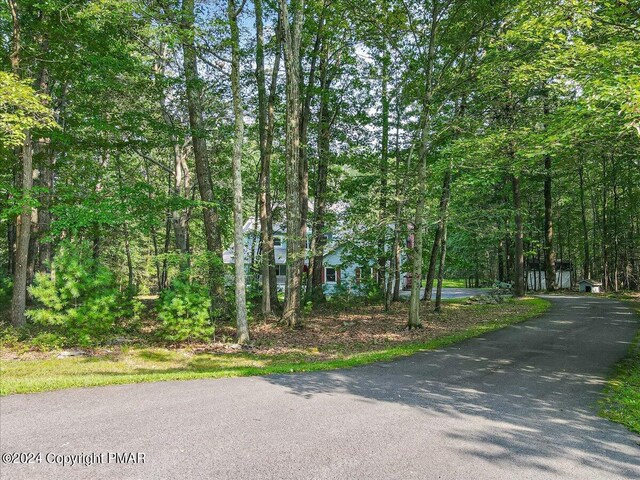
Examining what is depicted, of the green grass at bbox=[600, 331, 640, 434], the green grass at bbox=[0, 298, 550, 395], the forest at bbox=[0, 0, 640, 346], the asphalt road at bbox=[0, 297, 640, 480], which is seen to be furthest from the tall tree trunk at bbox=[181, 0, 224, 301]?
the green grass at bbox=[600, 331, 640, 434]

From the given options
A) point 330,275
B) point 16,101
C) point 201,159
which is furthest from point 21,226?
point 330,275

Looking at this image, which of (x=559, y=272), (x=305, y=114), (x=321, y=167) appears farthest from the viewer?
(x=559, y=272)

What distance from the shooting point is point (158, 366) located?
7.91m

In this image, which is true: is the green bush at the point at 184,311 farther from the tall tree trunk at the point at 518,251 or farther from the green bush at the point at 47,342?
the tall tree trunk at the point at 518,251

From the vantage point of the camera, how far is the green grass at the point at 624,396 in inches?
182

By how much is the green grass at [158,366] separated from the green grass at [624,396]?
3569mm

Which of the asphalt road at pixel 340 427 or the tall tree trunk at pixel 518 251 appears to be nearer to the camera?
the asphalt road at pixel 340 427

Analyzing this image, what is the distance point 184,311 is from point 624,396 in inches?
360

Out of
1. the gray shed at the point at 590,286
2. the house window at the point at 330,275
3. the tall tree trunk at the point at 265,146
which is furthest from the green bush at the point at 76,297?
the gray shed at the point at 590,286

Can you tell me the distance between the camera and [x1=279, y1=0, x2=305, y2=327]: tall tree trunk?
10906 millimetres

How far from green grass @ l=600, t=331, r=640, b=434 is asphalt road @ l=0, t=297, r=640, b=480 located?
18 cm

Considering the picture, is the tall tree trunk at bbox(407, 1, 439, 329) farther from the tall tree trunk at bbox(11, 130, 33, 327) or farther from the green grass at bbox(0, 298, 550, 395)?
the tall tree trunk at bbox(11, 130, 33, 327)

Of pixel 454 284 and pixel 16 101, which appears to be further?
pixel 454 284

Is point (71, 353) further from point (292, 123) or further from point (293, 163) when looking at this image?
point (292, 123)
